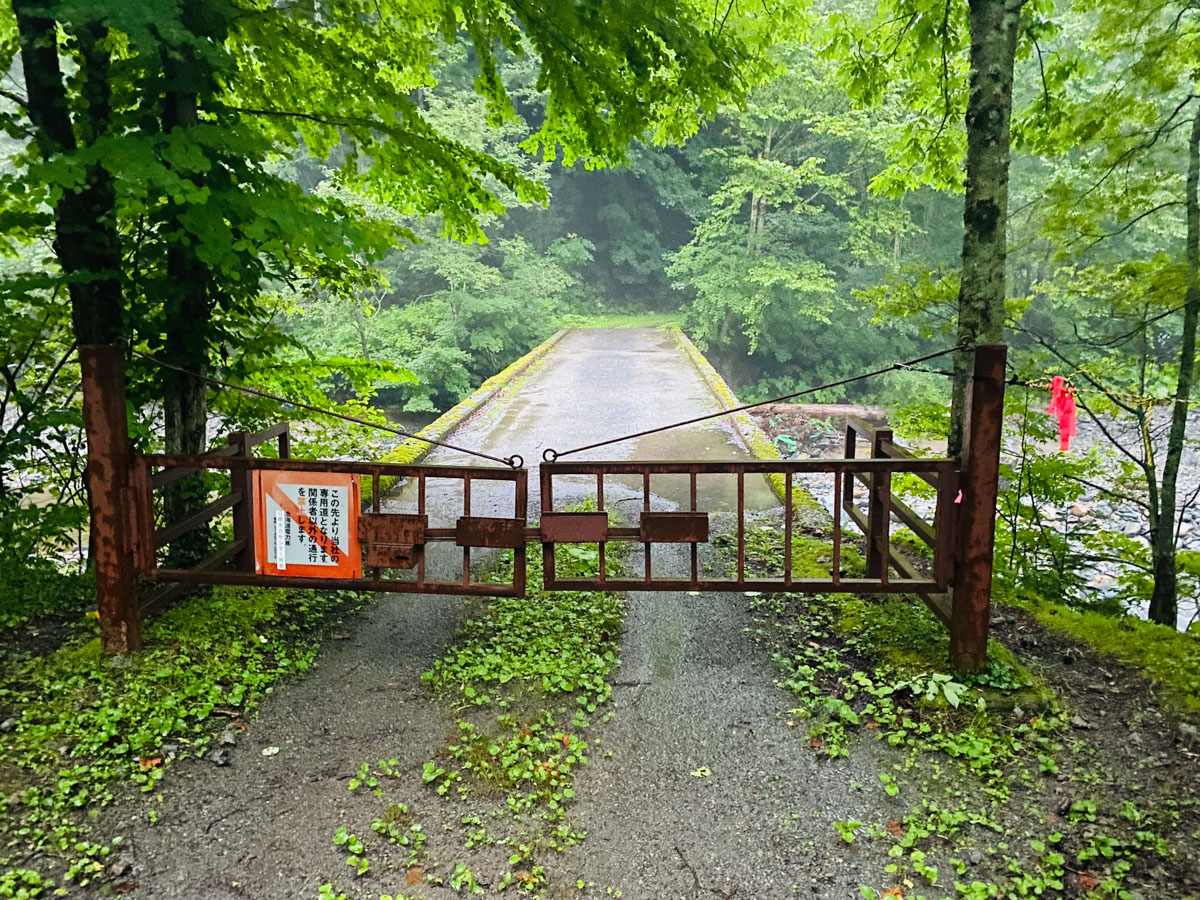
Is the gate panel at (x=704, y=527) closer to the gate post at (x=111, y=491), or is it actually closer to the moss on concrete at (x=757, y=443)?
the moss on concrete at (x=757, y=443)

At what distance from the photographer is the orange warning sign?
4.03 m

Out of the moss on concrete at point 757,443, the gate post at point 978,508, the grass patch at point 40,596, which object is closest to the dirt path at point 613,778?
the gate post at point 978,508

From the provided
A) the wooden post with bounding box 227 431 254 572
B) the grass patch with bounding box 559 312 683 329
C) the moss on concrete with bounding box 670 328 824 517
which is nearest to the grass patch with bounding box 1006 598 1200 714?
the moss on concrete with bounding box 670 328 824 517

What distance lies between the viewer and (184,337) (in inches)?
180

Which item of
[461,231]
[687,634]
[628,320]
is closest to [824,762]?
[687,634]

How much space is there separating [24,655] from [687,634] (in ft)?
11.4

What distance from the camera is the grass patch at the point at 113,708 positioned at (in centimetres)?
284

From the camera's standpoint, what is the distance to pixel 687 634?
4719 mm

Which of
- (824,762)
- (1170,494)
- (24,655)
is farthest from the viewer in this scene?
(1170,494)

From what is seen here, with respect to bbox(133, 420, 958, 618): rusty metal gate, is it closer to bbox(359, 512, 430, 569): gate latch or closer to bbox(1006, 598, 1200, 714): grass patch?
bbox(359, 512, 430, 569): gate latch

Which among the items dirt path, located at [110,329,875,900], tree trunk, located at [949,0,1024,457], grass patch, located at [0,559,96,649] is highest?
tree trunk, located at [949,0,1024,457]

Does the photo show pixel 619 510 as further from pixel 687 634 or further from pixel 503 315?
pixel 503 315

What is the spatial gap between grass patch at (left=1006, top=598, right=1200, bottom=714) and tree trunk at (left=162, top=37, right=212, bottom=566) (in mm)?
5169

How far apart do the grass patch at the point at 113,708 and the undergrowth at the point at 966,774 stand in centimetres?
264
